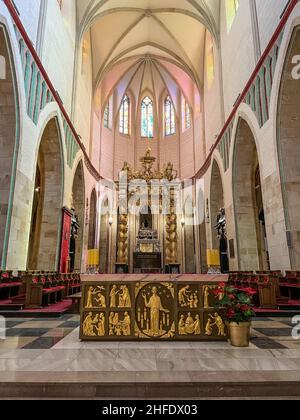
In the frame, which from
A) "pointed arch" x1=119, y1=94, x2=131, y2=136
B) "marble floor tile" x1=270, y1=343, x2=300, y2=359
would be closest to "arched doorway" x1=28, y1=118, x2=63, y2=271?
"marble floor tile" x1=270, y1=343, x2=300, y2=359

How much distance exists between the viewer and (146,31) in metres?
18.8

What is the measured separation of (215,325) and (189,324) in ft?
1.18

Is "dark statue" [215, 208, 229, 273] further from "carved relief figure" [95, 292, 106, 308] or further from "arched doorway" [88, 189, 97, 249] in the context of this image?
"carved relief figure" [95, 292, 106, 308]

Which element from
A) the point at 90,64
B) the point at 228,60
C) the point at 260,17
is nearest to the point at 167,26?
the point at 90,64

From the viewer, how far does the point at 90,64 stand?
18094 millimetres

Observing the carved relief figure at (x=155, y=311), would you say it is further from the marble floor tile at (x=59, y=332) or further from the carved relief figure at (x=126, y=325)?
the marble floor tile at (x=59, y=332)

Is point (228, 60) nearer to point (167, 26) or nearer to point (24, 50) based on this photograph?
point (167, 26)

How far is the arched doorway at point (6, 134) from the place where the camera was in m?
7.71

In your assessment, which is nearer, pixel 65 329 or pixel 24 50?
pixel 65 329

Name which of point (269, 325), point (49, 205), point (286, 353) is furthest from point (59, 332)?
point (49, 205)

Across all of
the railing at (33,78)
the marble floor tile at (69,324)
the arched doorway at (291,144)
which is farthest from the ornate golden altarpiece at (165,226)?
the marble floor tile at (69,324)

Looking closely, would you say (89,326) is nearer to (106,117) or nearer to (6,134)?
(6,134)

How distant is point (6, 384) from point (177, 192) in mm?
18305

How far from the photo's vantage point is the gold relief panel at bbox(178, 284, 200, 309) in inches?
155
